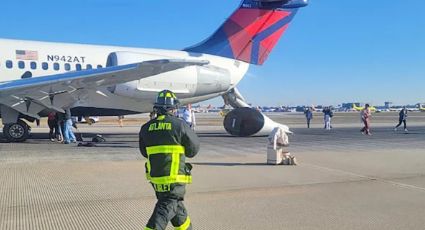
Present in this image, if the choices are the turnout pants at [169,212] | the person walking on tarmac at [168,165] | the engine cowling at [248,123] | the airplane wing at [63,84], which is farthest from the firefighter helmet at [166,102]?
the engine cowling at [248,123]

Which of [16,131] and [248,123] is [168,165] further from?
[248,123]

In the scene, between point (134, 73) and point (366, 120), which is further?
point (366, 120)

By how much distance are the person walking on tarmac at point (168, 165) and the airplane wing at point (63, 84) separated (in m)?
9.96

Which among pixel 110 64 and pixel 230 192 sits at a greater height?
pixel 110 64

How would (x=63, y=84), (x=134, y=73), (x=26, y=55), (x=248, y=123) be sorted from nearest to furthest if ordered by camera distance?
(x=134, y=73) < (x=63, y=84) < (x=26, y=55) < (x=248, y=123)

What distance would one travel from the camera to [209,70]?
64.3 ft

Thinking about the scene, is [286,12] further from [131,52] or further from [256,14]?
[131,52]

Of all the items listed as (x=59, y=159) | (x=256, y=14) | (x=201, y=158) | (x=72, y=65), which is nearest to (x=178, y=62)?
(x=201, y=158)

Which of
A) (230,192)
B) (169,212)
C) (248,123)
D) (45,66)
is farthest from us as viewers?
(248,123)

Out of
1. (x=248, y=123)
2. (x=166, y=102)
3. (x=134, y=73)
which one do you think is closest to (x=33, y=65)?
(x=134, y=73)

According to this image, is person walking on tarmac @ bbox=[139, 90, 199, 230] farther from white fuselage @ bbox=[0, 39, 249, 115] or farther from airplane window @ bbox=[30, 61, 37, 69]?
airplane window @ bbox=[30, 61, 37, 69]

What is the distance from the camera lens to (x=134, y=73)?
49.4 feet

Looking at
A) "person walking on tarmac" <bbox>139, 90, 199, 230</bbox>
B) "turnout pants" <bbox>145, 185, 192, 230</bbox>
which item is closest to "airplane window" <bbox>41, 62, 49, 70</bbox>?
"person walking on tarmac" <bbox>139, 90, 199, 230</bbox>

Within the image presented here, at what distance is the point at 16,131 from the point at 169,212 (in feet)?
46.6
